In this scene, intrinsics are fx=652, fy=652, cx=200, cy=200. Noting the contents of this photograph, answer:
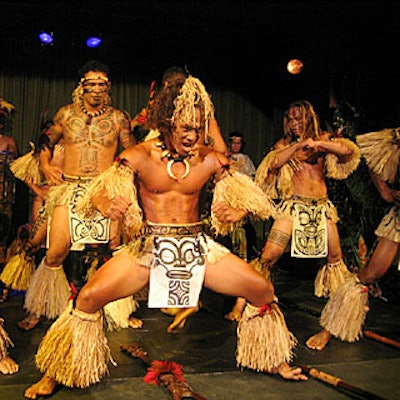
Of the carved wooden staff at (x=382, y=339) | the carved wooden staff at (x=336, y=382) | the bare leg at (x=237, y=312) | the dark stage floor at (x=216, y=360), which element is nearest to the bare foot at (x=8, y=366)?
the dark stage floor at (x=216, y=360)

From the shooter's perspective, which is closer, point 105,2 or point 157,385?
point 157,385

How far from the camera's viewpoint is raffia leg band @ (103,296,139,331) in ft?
15.3

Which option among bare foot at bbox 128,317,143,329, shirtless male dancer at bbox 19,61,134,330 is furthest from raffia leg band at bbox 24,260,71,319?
bare foot at bbox 128,317,143,329

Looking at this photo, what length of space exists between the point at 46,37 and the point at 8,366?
4.87m

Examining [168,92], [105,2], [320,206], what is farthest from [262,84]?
[168,92]

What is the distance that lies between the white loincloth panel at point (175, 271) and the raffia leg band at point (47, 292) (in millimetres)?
1396

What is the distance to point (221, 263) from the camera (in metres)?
3.40

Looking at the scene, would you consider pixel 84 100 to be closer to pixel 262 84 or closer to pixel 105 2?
pixel 105 2

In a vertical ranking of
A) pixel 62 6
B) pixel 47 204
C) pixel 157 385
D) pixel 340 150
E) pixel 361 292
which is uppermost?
→ pixel 62 6

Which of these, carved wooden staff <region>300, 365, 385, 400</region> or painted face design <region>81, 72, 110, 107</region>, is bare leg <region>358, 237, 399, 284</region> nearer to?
carved wooden staff <region>300, 365, 385, 400</region>

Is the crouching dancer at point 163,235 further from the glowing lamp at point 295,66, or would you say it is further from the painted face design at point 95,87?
the glowing lamp at point 295,66

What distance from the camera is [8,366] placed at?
3.63 metres

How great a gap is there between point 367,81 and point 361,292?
2.94 m

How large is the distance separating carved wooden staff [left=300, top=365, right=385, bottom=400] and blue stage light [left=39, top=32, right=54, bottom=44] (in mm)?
5297
